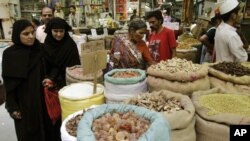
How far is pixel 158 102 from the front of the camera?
58.3 inches

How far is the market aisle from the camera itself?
3.03 m

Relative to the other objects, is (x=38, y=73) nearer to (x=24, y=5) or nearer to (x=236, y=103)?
(x=236, y=103)

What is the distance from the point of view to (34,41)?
7.54ft

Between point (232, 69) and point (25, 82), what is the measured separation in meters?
1.69

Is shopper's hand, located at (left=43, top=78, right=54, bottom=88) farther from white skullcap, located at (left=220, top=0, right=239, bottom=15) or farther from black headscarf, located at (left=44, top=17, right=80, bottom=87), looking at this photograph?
white skullcap, located at (left=220, top=0, right=239, bottom=15)

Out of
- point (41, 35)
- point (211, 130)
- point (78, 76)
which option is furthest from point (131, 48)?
point (41, 35)

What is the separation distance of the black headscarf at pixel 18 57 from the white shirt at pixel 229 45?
168cm

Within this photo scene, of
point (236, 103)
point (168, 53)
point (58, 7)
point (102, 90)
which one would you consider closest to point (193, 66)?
point (236, 103)

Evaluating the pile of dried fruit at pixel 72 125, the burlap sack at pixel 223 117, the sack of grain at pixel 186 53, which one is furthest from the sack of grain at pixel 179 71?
the sack of grain at pixel 186 53

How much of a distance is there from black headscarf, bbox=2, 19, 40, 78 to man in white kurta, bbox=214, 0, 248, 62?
1689 millimetres

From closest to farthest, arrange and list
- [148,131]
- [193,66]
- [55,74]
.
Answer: [148,131] → [193,66] → [55,74]

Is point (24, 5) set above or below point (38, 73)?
above

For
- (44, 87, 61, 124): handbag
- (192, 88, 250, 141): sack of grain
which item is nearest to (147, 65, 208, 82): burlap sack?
(192, 88, 250, 141): sack of grain

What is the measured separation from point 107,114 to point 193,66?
32.9 inches
